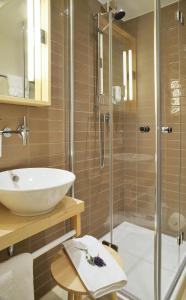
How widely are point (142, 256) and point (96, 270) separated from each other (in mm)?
862

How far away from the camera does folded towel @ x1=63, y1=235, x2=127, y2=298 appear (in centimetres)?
95

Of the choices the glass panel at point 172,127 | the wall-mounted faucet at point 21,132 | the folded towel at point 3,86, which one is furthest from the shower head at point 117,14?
the wall-mounted faucet at point 21,132

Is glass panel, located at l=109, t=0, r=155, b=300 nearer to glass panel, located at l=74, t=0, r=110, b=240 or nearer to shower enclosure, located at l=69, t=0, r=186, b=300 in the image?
shower enclosure, located at l=69, t=0, r=186, b=300

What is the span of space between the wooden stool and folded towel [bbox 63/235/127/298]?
24mm

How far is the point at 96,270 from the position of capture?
103 cm

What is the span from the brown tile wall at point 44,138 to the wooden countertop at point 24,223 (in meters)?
0.39

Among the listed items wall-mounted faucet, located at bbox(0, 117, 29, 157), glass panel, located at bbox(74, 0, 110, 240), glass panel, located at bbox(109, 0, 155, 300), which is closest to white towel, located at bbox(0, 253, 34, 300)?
wall-mounted faucet, located at bbox(0, 117, 29, 157)

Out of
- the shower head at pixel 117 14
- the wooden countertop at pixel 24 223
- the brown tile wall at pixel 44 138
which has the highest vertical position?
the shower head at pixel 117 14

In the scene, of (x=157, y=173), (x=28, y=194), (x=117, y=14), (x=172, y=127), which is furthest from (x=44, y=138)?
(x=117, y=14)

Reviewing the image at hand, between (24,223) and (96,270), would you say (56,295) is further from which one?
(24,223)

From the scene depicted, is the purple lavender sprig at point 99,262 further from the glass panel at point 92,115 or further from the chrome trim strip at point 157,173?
the glass panel at point 92,115

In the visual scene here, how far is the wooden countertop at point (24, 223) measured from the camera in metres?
0.80

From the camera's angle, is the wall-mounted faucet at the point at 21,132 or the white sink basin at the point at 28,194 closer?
the white sink basin at the point at 28,194

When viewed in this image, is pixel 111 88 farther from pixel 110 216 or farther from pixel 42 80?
pixel 110 216
